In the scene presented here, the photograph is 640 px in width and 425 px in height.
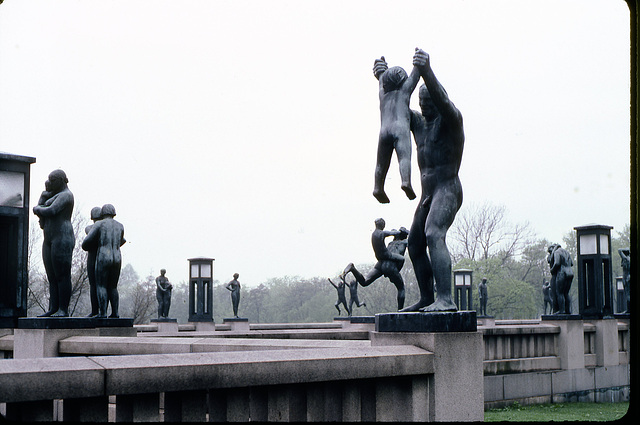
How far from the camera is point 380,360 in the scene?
548 centimetres

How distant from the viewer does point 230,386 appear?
4.50 m

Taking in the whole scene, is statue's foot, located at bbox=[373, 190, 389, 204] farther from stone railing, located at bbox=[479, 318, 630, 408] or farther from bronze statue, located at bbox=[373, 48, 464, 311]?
stone railing, located at bbox=[479, 318, 630, 408]

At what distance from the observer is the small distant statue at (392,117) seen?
6.81 m

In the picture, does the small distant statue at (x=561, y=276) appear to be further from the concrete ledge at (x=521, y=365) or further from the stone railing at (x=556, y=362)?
the concrete ledge at (x=521, y=365)

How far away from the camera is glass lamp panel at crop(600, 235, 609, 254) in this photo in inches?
782

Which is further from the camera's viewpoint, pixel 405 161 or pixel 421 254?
pixel 421 254

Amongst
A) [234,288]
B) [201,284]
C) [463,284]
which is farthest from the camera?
[463,284]

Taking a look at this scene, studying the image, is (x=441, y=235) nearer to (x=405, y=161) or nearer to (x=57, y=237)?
(x=405, y=161)

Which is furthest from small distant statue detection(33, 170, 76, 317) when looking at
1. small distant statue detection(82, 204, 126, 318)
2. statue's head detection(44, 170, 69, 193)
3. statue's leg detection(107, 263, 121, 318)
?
statue's leg detection(107, 263, 121, 318)

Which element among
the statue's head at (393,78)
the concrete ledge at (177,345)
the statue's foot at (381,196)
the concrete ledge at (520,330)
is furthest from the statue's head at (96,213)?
the concrete ledge at (520,330)

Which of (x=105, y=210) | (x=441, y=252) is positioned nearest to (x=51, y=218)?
(x=105, y=210)

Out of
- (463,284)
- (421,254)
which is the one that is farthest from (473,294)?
(421,254)

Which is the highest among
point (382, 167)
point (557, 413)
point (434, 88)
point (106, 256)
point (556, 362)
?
point (434, 88)

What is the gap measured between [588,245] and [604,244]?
1.29 feet
